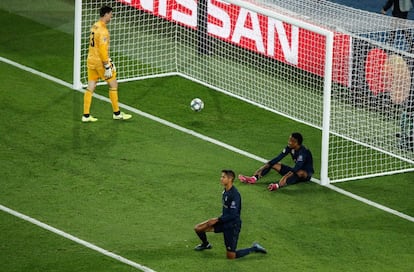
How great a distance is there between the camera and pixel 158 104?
23922mm

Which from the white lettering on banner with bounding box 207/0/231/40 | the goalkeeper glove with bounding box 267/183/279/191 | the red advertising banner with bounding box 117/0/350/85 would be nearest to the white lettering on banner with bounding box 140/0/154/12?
the red advertising banner with bounding box 117/0/350/85

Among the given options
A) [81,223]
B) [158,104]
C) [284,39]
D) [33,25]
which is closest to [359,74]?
[284,39]

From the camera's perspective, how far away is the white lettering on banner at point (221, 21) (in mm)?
24969

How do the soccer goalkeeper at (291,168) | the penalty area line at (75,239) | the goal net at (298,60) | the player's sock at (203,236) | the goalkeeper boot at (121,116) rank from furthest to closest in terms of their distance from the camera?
the goalkeeper boot at (121,116), the goal net at (298,60), the soccer goalkeeper at (291,168), the player's sock at (203,236), the penalty area line at (75,239)

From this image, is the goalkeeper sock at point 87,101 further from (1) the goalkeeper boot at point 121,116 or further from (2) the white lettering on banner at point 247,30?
(2) the white lettering on banner at point 247,30

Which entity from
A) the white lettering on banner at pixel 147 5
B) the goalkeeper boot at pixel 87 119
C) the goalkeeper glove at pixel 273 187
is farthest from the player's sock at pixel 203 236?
the white lettering on banner at pixel 147 5

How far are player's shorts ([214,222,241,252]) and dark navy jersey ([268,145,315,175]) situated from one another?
115 inches

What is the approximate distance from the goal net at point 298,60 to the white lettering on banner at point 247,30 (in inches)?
0.7

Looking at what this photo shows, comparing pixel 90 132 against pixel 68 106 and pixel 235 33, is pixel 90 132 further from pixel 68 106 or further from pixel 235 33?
pixel 235 33

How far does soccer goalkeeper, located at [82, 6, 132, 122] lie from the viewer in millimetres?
22141

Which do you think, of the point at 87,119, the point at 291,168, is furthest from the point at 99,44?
the point at 291,168

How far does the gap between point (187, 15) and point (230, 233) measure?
840 cm

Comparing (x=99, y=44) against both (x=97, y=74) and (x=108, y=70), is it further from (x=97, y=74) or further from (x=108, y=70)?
(x=97, y=74)

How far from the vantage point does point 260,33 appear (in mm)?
24609
